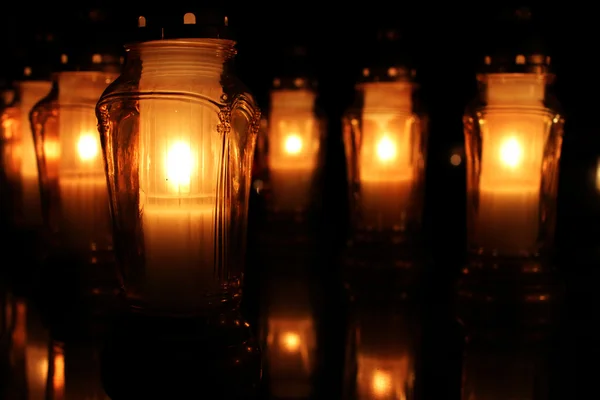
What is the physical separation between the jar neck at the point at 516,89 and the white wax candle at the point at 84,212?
0.60 m

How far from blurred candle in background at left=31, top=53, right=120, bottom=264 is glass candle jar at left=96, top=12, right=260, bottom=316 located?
310 mm

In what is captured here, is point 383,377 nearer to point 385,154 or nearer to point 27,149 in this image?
point 385,154

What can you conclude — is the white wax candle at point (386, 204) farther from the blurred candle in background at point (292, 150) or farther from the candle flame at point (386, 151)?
the blurred candle in background at point (292, 150)

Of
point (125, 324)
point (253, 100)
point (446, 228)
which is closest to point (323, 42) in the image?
point (446, 228)

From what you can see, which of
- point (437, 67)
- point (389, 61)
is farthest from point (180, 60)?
point (437, 67)

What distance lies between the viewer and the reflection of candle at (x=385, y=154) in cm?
146

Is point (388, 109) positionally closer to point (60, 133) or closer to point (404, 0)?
point (404, 0)

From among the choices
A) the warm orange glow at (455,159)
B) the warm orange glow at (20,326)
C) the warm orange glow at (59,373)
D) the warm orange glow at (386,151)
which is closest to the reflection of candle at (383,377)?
the warm orange glow at (59,373)

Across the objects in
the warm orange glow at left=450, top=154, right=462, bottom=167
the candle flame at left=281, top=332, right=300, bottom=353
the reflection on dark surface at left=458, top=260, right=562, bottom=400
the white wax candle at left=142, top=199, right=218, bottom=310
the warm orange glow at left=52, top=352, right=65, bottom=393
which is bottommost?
the warm orange glow at left=52, top=352, right=65, bottom=393

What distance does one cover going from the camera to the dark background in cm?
163

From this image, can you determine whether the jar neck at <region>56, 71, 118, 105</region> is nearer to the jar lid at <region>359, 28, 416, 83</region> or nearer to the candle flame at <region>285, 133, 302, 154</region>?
the jar lid at <region>359, 28, 416, 83</region>

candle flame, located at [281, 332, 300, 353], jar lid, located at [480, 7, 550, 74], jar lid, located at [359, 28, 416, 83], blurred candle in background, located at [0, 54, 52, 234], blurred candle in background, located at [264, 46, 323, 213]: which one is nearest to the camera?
candle flame, located at [281, 332, 300, 353]

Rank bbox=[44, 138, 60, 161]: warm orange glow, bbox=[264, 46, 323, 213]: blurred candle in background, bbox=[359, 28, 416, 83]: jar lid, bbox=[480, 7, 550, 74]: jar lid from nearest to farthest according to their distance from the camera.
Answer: bbox=[480, 7, 550, 74]: jar lid < bbox=[44, 138, 60, 161]: warm orange glow < bbox=[359, 28, 416, 83]: jar lid < bbox=[264, 46, 323, 213]: blurred candle in background

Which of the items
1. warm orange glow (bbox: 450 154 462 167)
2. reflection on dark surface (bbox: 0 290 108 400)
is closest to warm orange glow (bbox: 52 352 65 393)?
reflection on dark surface (bbox: 0 290 108 400)
